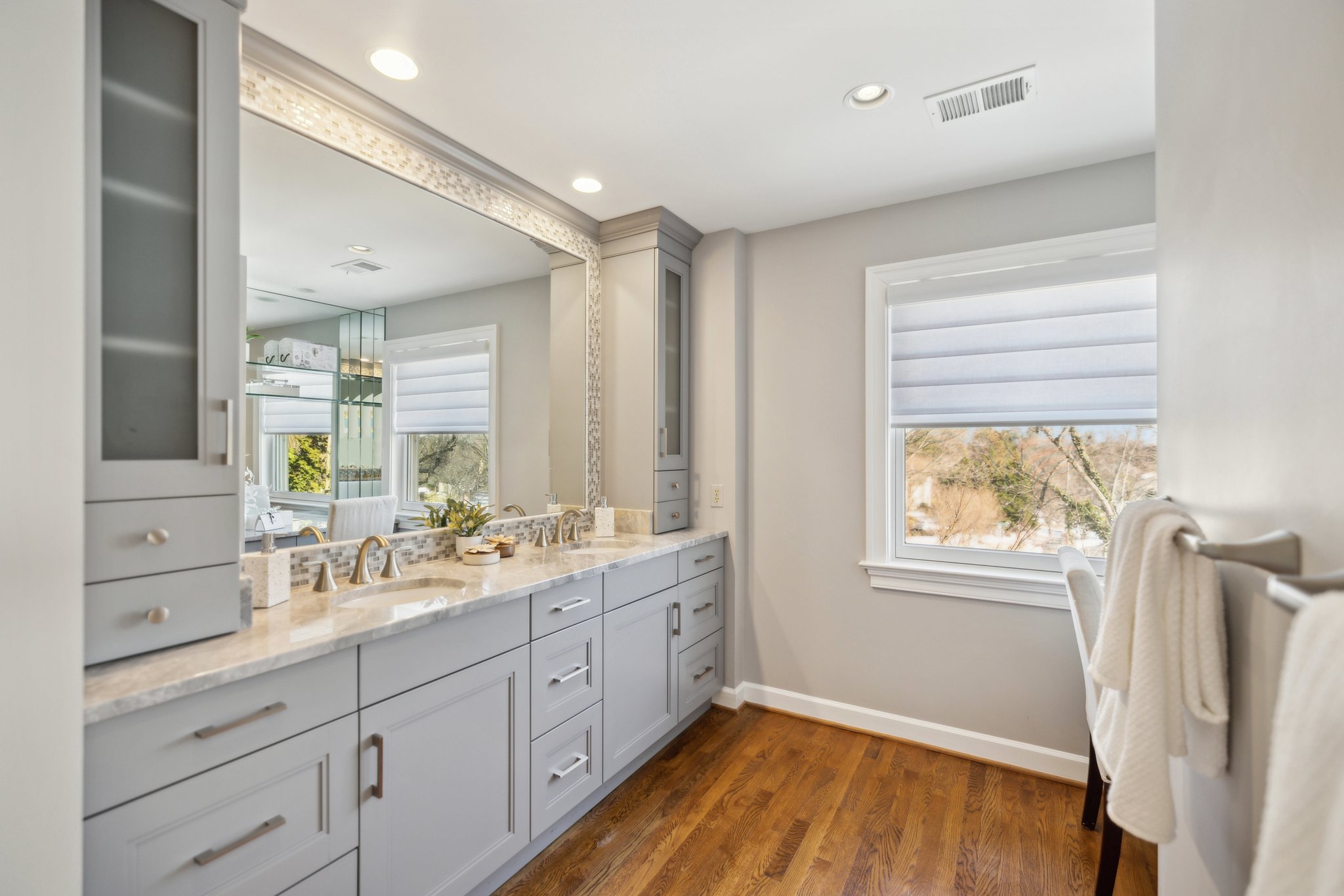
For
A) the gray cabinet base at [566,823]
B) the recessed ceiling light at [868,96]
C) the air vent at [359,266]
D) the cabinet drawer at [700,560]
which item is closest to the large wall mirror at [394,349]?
the air vent at [359,266]

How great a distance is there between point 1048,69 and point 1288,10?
1.67 meters

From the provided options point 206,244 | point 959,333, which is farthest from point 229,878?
point 959,333

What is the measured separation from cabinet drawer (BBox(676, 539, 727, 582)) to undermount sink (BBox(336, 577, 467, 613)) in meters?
1.08

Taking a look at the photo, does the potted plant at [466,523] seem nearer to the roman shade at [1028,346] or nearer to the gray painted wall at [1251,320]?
the roman shade at [1028,346]

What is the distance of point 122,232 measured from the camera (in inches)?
50.9

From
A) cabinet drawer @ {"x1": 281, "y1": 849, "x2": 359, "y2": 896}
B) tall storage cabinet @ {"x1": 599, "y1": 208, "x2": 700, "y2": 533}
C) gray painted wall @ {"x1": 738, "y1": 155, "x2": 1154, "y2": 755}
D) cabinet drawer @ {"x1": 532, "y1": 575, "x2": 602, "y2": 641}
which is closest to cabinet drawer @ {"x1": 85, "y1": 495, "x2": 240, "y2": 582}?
cabinet drawer @ {"x1": 281, "y1": 849, "x2": 359, "y2": 896}

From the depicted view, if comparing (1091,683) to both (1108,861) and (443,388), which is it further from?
(443,388)

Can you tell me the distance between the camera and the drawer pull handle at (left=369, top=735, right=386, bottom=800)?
1463 mm

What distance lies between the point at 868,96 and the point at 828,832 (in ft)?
8.15

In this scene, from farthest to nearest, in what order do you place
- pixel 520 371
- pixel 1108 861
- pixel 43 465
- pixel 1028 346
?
pixel 520 371 < pixel 1028 346 < pixel 1108 861 < pixel 43 465

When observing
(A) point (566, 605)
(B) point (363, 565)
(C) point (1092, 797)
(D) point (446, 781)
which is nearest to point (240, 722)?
(D) point (446, 781)

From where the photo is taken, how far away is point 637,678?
8.02ft

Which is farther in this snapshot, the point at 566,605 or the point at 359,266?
the point at 359,266

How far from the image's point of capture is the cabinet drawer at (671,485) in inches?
119
